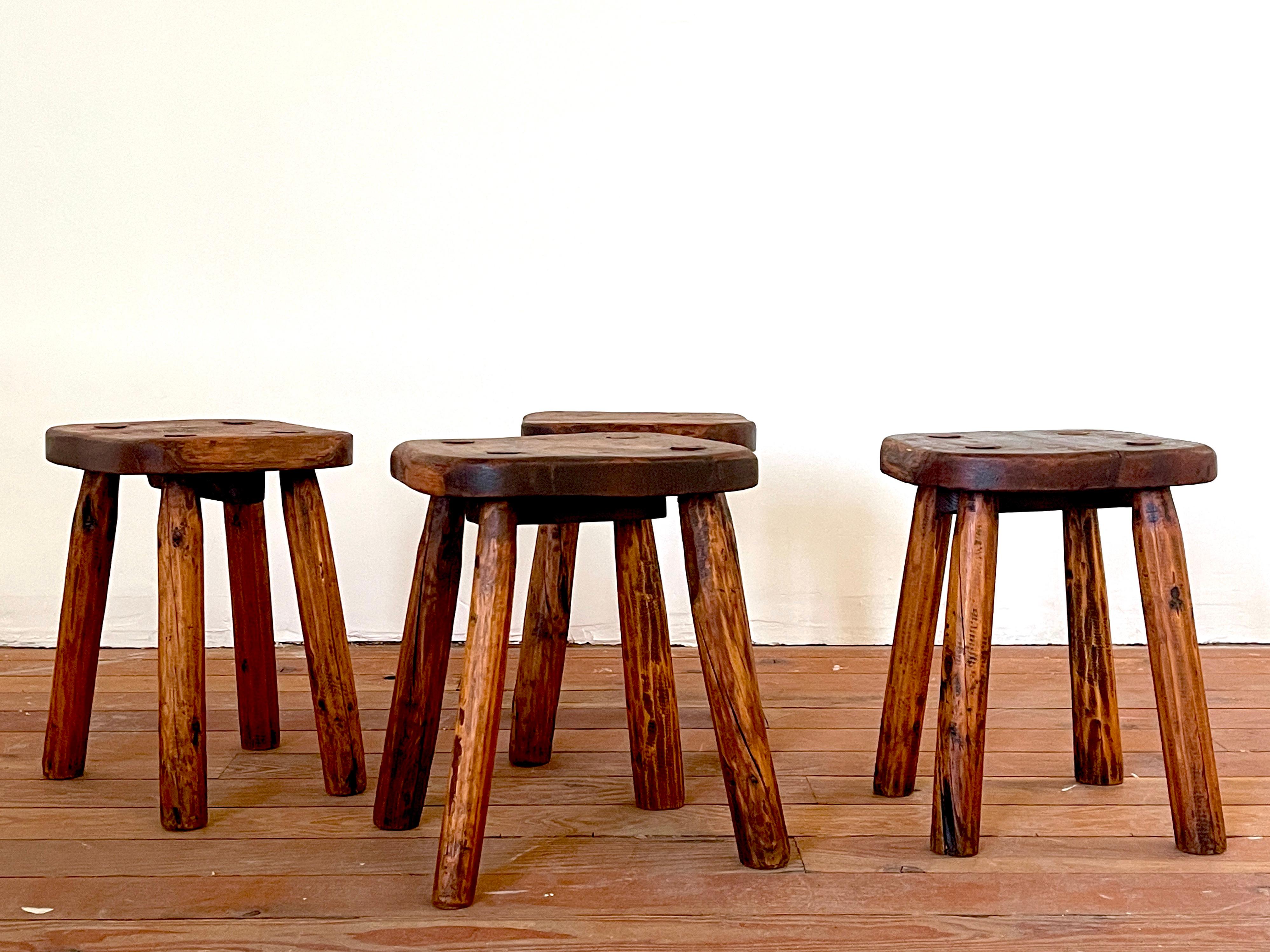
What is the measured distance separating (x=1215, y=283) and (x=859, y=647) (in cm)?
100

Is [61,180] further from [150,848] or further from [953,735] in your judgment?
[953,735]

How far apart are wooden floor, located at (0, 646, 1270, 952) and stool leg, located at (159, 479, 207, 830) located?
0.07 meters

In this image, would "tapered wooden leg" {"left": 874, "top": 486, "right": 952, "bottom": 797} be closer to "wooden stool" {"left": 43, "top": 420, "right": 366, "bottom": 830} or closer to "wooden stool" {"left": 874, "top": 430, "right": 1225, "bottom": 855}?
"wooden stool" {"left": 874, "top": 430, "right": 1225, "bottom": 855}

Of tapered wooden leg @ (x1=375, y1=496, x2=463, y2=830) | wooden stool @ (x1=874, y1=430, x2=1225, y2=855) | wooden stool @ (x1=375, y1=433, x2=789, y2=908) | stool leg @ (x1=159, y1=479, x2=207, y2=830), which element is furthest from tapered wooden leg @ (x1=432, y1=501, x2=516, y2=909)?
wooden stool @ (x1=874, y1=430, x2=1225, y2=855)

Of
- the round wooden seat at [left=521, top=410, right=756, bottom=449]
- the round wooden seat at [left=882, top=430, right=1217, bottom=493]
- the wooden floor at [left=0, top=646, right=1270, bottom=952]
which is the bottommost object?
the wooden floor at [left=0, top=646, right=1270, bottom=952]

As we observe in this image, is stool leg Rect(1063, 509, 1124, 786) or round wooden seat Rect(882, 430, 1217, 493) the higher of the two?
round wooden seat Rect(882, 430, 1217, 493)

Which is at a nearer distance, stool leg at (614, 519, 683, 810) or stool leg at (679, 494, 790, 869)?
stool leg at (679, 494, 790, 869)

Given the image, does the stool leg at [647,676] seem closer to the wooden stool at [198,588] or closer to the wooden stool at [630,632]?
the wooden stool at [630,632]

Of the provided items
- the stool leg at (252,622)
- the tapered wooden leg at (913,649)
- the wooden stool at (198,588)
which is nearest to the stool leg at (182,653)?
the wooden stool at (198,588)

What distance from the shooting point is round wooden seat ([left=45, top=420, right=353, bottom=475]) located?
1.48 m

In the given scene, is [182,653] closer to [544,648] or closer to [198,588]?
[198,588]

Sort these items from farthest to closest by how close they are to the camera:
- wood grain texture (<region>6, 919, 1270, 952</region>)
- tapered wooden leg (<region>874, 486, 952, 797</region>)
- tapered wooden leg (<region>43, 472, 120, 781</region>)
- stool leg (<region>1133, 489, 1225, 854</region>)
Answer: tapered wooden leg (<region>43, 472, 120, 781</region>) → tapered wooden leg (<region>874, 486, 952, 797</region>) → stool leg (<region>1133, 489, 1225, 854</region>) → wood grain texture (<region>6, 919, 1270, 952</region>)

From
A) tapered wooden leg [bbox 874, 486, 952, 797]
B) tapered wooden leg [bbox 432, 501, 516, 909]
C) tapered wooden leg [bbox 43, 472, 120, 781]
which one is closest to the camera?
tapered wooden leg [bbox 432, 501, 516, 909]

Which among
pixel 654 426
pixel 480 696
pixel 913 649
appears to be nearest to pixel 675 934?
pixel 480 696
